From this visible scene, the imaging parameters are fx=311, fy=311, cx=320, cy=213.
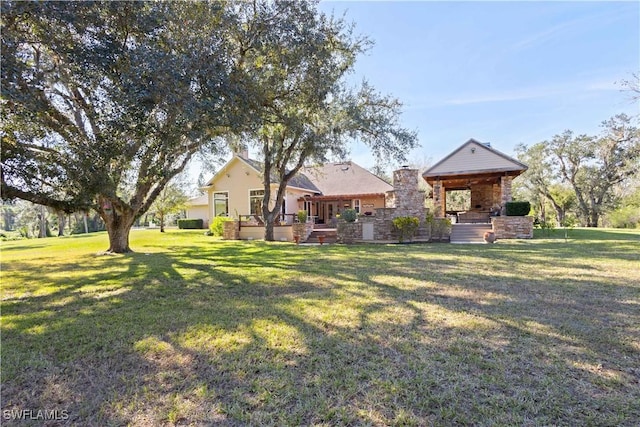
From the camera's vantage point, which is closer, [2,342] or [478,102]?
[2,342]

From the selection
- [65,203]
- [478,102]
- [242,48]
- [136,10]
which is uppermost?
[478,102]

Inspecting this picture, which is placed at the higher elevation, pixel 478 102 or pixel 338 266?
pixel 478 102

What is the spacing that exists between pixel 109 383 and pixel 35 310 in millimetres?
3532

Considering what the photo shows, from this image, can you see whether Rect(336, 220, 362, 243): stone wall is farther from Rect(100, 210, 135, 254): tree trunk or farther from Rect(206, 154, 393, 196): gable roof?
Rect(100, 210, 135, 254): tree trunk

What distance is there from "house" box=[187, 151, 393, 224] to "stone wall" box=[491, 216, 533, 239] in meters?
8.13

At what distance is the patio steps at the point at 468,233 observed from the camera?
15.2 m

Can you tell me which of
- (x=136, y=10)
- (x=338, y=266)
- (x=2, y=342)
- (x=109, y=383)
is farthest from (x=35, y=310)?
(x=338, y=266)

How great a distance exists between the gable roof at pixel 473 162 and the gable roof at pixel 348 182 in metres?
4.90

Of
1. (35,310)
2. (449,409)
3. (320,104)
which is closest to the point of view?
(449,409)

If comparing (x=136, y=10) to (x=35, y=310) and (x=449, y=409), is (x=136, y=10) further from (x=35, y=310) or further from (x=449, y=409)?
(x=449, y=409)

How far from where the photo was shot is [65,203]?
6.96 meters

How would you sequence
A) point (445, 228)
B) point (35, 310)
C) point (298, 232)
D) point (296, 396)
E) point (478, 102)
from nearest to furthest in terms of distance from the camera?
point (296, 396) < point (35, 310) < point (445, 228) < point (298, 232) < point (478, 102)

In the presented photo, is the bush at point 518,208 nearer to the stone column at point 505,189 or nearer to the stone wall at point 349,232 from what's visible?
the stone column at point 505,189

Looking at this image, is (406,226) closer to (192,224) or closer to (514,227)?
(514,227)
